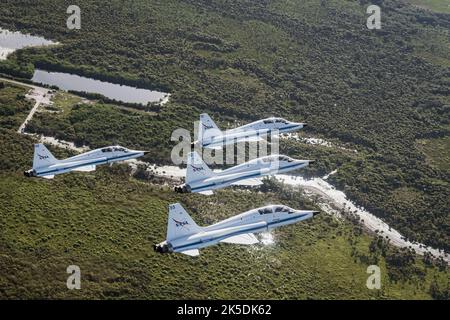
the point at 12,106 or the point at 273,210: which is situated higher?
the point at 12,106

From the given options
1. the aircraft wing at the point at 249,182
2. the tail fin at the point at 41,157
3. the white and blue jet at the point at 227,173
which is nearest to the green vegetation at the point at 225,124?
the tail fin at the point at 41,157

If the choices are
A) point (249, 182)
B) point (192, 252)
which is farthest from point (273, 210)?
point (192, 252)

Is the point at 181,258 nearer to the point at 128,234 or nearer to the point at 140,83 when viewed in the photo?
the point at 128,234

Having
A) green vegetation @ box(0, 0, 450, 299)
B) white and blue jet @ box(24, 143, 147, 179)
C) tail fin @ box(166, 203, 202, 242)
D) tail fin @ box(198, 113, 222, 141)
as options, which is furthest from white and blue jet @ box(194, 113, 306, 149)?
tail fin @ box(166, 203, 202, 242)

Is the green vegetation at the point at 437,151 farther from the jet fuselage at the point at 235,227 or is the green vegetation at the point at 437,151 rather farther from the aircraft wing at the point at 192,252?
the aircraft wing at the point at 192,252

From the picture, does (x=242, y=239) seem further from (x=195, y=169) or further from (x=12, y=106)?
(x=12, y=106)

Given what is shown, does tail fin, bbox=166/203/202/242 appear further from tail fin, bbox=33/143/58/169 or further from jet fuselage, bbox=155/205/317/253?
tail fin, bbox=33/143/58/169
